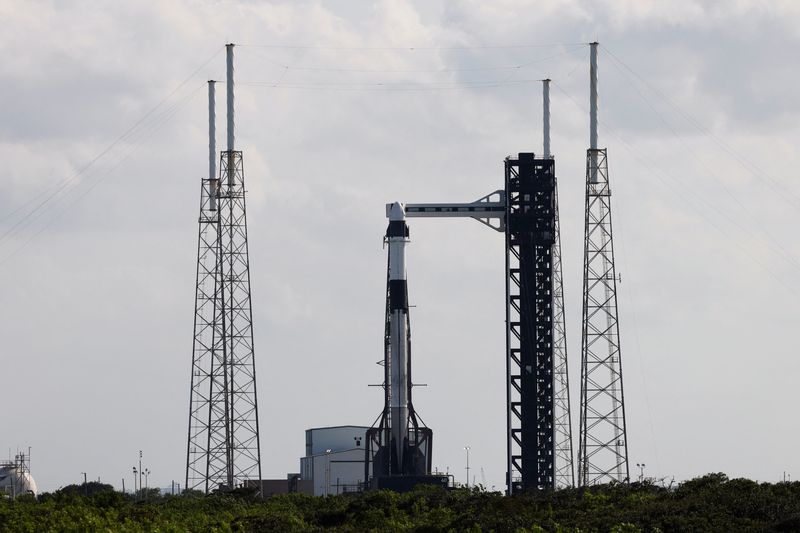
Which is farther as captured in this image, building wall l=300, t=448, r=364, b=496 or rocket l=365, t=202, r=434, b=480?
building wall l=300, t=448, r=364, b=496

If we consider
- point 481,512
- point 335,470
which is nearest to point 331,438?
point 335,470

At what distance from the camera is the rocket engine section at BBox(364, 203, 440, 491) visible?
3871 inches

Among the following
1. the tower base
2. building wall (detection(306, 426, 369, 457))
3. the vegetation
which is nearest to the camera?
the vegetation

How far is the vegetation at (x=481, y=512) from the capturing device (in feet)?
167

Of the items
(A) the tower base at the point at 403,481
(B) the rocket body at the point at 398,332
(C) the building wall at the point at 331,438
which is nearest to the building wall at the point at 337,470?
(C) the building wall at the point at 331,438

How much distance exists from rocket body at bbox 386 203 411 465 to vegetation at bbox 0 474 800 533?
70.8ft

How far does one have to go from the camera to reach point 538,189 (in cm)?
9762

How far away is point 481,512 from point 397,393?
4101cm

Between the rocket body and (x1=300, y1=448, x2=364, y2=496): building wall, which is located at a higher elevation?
the rocket body

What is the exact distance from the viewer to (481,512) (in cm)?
5825

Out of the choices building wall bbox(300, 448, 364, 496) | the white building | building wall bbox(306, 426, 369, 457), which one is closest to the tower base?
the white building

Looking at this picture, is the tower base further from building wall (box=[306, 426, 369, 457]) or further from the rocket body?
building wall (box=[306, 426, 369, 457])

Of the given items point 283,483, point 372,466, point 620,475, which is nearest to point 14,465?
point 283,483

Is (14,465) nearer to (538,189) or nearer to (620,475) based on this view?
(538,189)
